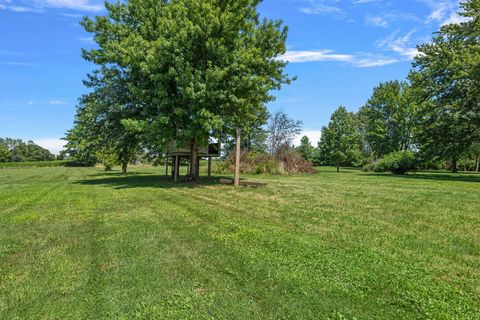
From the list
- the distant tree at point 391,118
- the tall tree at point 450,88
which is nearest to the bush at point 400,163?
the tall tree at point 450,88

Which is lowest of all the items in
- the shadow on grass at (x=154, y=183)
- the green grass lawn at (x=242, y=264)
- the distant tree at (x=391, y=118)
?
the green grass lawn at (x=242, y=264)

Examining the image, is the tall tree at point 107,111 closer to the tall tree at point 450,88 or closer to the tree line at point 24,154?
the tall tree at point 450,88

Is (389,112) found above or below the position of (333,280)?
above

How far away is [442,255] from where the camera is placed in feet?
15.0

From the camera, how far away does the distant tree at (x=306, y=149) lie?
178ft

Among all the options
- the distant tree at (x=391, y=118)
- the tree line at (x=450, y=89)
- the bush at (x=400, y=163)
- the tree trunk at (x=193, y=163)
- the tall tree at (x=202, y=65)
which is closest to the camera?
the tall tree at (x=202, y=65)

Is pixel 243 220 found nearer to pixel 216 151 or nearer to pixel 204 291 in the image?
pixel 204 291

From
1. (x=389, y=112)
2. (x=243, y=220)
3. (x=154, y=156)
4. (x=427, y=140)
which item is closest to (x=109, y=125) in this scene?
(x=154, y=156)

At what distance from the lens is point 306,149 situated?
58500 millimetres

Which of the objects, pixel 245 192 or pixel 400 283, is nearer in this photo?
pixel 400 283

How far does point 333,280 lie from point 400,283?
0.71 meters

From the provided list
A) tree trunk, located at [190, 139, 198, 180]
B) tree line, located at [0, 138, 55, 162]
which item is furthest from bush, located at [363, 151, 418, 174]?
tree line, located at [0, 138, 55, 162]

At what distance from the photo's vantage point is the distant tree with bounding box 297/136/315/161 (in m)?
54.2

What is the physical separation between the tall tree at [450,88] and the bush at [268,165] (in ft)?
32.1
